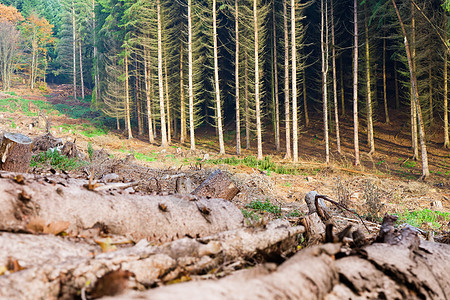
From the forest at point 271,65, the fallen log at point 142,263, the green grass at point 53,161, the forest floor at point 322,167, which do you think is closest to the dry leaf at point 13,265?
the fallen log at point 142,263

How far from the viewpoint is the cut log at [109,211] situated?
1932 millimetres

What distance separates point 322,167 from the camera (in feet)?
41.8

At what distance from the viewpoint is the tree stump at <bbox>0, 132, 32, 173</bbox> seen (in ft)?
14.6

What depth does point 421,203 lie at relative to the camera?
28.7ft

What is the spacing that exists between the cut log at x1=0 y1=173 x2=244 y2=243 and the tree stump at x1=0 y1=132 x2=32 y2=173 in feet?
8.74

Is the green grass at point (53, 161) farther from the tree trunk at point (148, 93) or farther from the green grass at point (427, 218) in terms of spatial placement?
the tree trunk at point (148, 93)

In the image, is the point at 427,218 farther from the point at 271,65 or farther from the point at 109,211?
the point at 271,65

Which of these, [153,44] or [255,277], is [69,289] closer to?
[255,277]

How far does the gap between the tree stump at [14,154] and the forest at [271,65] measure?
1304 cm

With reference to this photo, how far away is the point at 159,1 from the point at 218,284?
24123mm

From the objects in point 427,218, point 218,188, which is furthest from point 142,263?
point 427,218

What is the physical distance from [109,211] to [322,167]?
38.6 ft

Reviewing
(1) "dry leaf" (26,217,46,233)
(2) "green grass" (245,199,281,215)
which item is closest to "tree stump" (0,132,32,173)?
(1) "dry leaf" (26,217,46,233)

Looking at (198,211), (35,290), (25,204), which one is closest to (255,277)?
(35,290)
